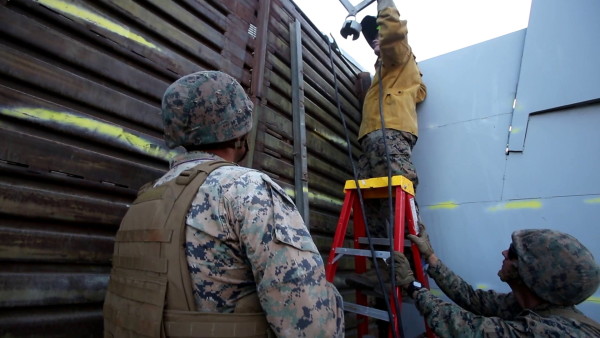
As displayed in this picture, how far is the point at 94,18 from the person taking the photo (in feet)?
5.48

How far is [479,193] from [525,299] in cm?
127

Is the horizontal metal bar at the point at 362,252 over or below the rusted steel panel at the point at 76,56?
below

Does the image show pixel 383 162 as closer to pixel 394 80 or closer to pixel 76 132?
pixel 394 80

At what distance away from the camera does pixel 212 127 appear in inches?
50.7

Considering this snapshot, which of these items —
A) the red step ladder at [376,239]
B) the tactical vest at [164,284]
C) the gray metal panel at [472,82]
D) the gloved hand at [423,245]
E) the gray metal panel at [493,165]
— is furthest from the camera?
the gray metal panel at [472,82]

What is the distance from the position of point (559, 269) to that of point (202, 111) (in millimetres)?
1799

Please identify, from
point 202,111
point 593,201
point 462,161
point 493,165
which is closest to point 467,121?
point 462,161

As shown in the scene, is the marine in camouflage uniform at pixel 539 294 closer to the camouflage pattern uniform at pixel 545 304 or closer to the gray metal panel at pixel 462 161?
the camouflage pattern uniform at pixel 545 304

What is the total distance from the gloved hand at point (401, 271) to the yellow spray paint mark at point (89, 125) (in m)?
1.49

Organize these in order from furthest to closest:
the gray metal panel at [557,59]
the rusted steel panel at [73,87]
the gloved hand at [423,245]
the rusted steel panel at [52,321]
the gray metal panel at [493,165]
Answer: the gray metal panel at [557,59] → the gray metal panel at [493,165] → the gloved hand at [423,245] → the rusted steel panel at [73,87] → the rusted steel panel at [52,321]

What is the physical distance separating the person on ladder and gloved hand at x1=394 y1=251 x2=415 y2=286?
382mm

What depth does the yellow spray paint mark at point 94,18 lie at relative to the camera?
153cm

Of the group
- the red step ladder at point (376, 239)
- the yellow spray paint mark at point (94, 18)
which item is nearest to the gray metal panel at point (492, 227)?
the red step ladder at point (376, 239)

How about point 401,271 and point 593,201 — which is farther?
point 593,201
